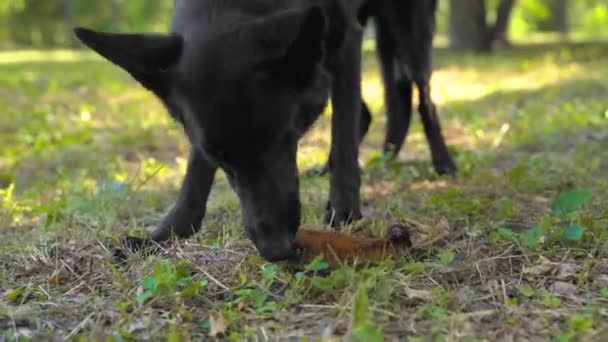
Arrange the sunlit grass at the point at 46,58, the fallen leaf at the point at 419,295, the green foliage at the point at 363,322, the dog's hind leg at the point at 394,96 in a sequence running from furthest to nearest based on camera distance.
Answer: the sunlit grass at the point at 46,58 → the dog's hind leg at the point at 394,96 → the fallen leaf at the point at 419,295 → the green foliage at the point at 363,322

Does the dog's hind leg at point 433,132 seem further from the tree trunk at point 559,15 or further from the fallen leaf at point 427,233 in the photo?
the tree trunk at point 559,15

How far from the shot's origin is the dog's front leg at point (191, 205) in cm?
313

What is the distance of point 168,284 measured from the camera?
2.29m

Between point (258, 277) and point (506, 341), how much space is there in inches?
34.7

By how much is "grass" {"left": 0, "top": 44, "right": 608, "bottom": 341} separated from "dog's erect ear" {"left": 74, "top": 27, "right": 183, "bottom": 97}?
2.06 feet

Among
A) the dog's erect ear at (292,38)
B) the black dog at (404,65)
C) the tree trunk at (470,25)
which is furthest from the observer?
the tree trunk at (470,25)

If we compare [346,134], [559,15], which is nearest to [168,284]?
[346,134]

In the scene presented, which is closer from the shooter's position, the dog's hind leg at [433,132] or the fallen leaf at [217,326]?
the fallen leaf at [217,326]

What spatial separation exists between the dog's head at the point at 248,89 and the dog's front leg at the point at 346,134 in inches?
29.5

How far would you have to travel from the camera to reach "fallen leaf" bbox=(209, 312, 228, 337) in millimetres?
2092

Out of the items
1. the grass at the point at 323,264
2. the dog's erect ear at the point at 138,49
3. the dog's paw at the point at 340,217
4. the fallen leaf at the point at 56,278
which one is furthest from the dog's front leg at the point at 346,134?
the fallen leaf at the point at 56,278

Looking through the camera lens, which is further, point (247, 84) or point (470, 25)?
point (470, 25)

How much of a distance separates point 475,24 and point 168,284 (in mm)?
14405

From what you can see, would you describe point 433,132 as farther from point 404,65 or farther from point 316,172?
point 316,172
